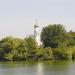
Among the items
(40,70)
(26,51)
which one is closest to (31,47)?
(26,51)

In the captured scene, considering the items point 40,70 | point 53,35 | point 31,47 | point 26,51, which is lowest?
point 40,70

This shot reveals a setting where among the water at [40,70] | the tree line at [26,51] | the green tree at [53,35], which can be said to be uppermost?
the green tree at [53,35]

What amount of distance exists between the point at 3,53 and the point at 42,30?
2396 centimetres

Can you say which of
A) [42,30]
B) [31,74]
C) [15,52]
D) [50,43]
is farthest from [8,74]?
[42,30]

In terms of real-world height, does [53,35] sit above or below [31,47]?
above

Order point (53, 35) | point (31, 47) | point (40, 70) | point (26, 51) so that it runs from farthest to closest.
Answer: point (53, 35) < point (31, 47) < point (26, 51) < point (40, 70)

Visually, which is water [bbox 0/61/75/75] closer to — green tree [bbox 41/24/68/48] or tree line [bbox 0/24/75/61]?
tree line [bbox 0/24/75/61]

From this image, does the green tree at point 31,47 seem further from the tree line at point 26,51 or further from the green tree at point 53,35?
the green tree at point 53,35

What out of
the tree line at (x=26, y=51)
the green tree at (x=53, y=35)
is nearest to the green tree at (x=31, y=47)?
the tree line at (x=26, y=51)

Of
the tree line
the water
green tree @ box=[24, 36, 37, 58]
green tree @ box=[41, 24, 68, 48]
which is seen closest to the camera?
the water

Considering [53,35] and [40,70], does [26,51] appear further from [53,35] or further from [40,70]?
[40,70]

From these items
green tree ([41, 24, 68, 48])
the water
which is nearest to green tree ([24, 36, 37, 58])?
green tree ([41, 24, 68, 48])

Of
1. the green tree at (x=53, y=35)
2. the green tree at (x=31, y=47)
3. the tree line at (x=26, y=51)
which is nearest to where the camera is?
the tree line at (x=26, y=51)

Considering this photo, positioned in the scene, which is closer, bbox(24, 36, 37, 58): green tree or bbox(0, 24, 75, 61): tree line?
bbox(0, 24, 75, 61): tree line
